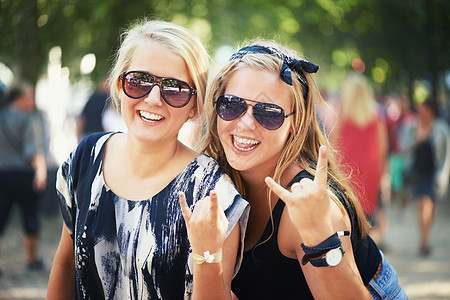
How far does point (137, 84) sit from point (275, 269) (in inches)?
39.7

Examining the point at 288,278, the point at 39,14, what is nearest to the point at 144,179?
the point at 288,278

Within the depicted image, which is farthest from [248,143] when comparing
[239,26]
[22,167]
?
[239,26]

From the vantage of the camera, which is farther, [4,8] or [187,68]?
[4,8]

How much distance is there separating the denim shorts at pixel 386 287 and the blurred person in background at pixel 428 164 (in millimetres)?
5394

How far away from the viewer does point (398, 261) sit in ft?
24.2

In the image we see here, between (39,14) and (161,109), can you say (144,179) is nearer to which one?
(161,109)

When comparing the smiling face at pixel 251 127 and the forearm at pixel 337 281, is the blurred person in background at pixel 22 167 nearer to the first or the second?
the smiling face at pixel 251 127

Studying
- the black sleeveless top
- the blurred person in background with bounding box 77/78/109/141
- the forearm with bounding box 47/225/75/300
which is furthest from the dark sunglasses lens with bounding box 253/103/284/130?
the blurred person in background with bounding box 77/78/109/141

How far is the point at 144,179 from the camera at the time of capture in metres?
2.48

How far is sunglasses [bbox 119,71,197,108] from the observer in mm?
2393

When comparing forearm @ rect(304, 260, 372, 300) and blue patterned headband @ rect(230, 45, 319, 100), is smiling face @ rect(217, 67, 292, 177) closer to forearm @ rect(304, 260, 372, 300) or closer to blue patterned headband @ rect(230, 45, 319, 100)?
blue patterned headband @ rect(230, 45, 319, 100)

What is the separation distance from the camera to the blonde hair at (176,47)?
2408 mm

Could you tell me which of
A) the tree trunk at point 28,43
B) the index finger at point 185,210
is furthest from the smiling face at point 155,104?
the tree trunk at point 28,43

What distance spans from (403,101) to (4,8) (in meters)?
13.8
